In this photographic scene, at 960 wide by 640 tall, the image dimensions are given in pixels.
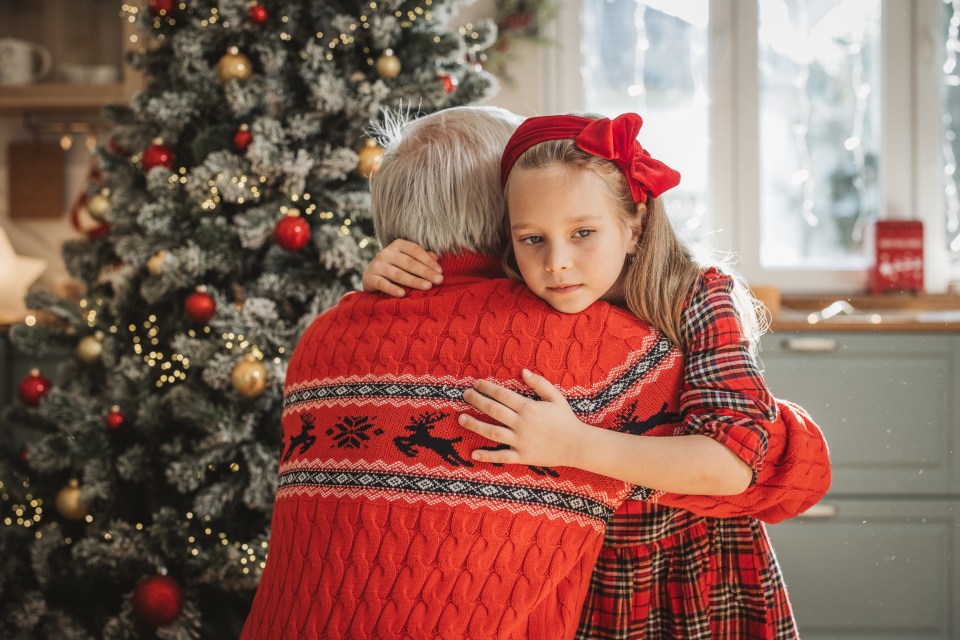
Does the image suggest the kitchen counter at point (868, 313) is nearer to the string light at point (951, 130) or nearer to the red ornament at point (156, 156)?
the string light at point (951, 130)

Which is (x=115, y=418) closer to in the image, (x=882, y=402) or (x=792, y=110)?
(x=882, y=402)

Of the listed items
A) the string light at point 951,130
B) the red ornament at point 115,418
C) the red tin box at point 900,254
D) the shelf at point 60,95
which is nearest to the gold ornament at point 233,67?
the red ornament at point 115,418

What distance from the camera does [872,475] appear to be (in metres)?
2.33

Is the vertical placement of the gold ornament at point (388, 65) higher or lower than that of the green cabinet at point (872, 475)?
higher

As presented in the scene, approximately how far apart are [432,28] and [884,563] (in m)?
1.85

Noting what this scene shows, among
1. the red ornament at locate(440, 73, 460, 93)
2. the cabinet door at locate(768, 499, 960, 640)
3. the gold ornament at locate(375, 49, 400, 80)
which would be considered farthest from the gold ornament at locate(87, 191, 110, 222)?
the cabinet door at locate(768, 499, 960, 640)

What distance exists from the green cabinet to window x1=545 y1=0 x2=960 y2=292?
63 cm

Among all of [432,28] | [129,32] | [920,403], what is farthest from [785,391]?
[129,32]

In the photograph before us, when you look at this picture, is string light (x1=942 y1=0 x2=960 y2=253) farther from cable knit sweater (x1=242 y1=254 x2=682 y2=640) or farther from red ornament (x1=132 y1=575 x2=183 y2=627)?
red ornament (x1=132 y1=575 x2=183 y2=627)

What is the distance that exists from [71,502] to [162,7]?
1.05m

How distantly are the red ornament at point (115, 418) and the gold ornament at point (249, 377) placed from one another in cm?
30

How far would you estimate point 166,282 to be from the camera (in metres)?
1.70

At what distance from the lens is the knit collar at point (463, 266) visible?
101cm

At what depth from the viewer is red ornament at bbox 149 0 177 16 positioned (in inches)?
68.5
